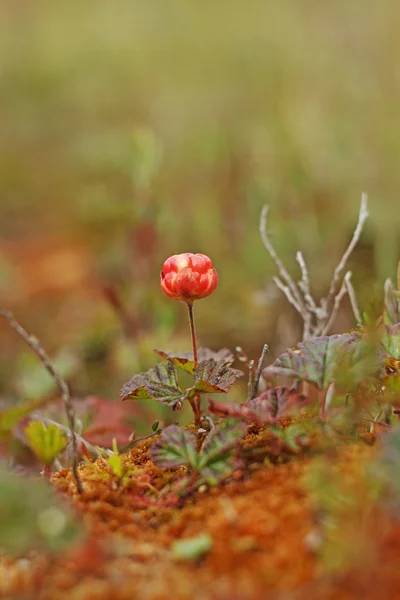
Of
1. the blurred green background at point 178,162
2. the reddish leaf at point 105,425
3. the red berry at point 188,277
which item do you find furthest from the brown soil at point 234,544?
the blurred green background at point 178,162

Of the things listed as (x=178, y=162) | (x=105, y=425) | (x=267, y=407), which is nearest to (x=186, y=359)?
(x=267, y=407)

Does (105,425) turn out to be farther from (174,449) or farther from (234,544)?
(234,544)

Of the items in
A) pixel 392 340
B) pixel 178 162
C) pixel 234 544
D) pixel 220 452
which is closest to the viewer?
pixel 234 544

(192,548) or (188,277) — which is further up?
(188,277)

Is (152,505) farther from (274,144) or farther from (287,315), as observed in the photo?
(274,144)

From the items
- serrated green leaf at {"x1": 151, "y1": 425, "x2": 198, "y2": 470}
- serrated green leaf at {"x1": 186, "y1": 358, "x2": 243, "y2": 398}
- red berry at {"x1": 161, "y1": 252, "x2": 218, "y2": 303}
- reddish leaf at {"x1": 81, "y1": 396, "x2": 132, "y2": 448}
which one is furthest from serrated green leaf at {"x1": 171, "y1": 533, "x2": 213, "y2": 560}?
reddish leaf at {"x1": 81, "y1": 396, "x2": 132, "y2": 448}

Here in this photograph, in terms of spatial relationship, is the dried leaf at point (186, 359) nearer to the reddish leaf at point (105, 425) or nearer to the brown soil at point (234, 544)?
the brown soil at point (234, 544)

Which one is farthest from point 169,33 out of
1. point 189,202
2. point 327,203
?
point 327,203
